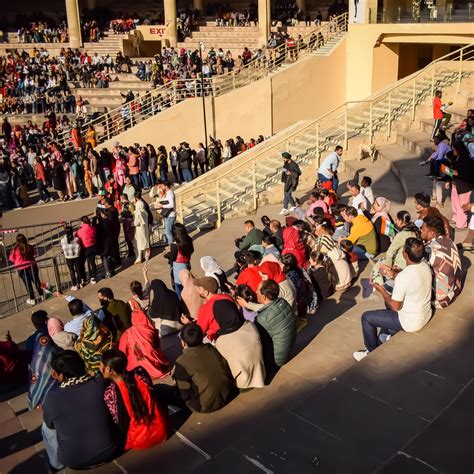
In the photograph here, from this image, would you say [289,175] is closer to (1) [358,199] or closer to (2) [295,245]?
(1) [358,199]

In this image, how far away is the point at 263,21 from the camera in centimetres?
2616

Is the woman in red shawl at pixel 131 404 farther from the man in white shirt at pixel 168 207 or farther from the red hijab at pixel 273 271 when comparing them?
the man in white shirt at pixel 168 207

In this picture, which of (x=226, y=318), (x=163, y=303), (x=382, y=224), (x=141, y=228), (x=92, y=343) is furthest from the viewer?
(x=141, y=228)

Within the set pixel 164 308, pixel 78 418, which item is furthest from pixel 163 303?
pixel 78 418

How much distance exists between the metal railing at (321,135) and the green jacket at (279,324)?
7.65m

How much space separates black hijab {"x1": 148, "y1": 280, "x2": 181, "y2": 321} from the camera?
300 inches

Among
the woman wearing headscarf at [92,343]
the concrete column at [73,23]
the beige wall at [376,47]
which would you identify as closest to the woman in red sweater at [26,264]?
the woman wearing headscarf at [92,343]

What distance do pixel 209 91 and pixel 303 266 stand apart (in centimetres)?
1442

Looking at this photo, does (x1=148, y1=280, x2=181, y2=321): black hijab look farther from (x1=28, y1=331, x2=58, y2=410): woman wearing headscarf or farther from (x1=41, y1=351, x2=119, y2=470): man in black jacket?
(x1=41, y1=351, x2=119, y2=470): man in black jacket

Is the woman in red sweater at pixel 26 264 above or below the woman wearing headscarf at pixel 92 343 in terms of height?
below

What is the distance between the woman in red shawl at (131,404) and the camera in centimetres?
482

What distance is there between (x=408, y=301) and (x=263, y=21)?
73.6ft

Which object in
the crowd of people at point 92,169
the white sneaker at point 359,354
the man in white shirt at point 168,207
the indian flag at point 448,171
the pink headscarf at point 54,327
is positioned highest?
the indian flag at point 448,171

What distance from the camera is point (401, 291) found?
228 inches
